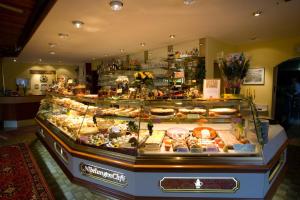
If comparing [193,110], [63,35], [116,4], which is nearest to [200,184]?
[193,110]

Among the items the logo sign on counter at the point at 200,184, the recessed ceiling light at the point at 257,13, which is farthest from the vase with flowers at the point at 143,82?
the recessed ceiling light at the point at 257,13

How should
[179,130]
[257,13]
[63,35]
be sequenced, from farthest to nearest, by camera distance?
1. [63,35]
2. [257,13]
3. [179,130]

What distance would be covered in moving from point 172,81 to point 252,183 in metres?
4.62

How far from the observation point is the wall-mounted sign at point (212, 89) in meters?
2.63

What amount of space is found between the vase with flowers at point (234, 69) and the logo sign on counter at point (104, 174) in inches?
68.8

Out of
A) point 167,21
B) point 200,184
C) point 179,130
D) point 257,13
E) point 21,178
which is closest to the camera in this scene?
point 200,184

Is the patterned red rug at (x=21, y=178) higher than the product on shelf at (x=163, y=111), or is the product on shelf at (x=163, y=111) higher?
the product on shelf at (x=163, y=111)

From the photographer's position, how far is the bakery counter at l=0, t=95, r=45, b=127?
7744 mm

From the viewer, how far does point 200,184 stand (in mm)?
2201

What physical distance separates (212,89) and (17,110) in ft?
26.3

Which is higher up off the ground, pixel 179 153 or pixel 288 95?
pixel 288 95

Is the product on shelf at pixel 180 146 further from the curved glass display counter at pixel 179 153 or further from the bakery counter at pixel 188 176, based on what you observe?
the bakery counter at pixel 188 176

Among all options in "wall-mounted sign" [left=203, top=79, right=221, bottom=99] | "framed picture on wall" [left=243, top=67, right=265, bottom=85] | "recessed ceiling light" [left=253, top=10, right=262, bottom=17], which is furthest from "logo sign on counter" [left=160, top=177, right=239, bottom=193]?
"framed picture on wall" [left=243, top=67, right=265, bottom=85]

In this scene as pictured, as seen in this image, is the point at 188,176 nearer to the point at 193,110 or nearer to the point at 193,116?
the point at 193,116
